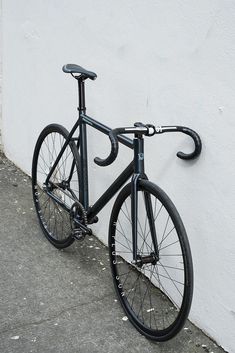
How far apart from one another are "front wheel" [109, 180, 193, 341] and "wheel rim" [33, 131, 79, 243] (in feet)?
1.91

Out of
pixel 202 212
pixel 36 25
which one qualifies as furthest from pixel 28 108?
pixel 202 212

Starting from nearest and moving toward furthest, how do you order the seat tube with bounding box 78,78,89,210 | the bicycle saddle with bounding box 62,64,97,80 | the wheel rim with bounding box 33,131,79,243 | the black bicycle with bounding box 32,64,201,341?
the black bicycle with bounding box 32,64,201,341 → the bicycle saddle with bounding box 62,64,97,80 → the seat tube with bounding box 78,78,89,210 → the wheel rim with bounding box 33,131,79,243

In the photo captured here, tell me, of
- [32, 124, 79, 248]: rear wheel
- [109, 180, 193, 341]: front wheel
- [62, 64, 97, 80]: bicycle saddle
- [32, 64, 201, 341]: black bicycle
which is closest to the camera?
[32, 64, 201, 341]: black bicycle

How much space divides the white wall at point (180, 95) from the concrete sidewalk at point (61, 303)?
30 centimetres

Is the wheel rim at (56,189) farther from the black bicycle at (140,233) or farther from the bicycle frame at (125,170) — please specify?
the bicycle frame at (125,170)

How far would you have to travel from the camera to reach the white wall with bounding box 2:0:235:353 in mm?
2543

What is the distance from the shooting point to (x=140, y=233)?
11.0 ft

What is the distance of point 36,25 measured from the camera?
433 cm

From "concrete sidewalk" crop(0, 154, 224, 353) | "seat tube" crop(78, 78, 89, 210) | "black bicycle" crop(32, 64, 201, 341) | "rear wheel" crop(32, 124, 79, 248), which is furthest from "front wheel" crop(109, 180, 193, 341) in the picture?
"rear wheel" crop(32, 124, 79, 248)

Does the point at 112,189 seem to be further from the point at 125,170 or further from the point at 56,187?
the point at 56,187

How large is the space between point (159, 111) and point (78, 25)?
1.14 meters

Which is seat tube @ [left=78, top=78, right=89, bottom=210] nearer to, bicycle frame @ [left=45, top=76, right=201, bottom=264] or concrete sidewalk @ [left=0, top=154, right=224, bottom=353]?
bicycle frame @ [left=45, top=76, right=201, bottom=264]

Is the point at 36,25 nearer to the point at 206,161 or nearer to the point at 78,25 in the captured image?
the point at 78,25

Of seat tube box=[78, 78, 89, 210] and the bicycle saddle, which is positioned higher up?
the bicycle saddle
